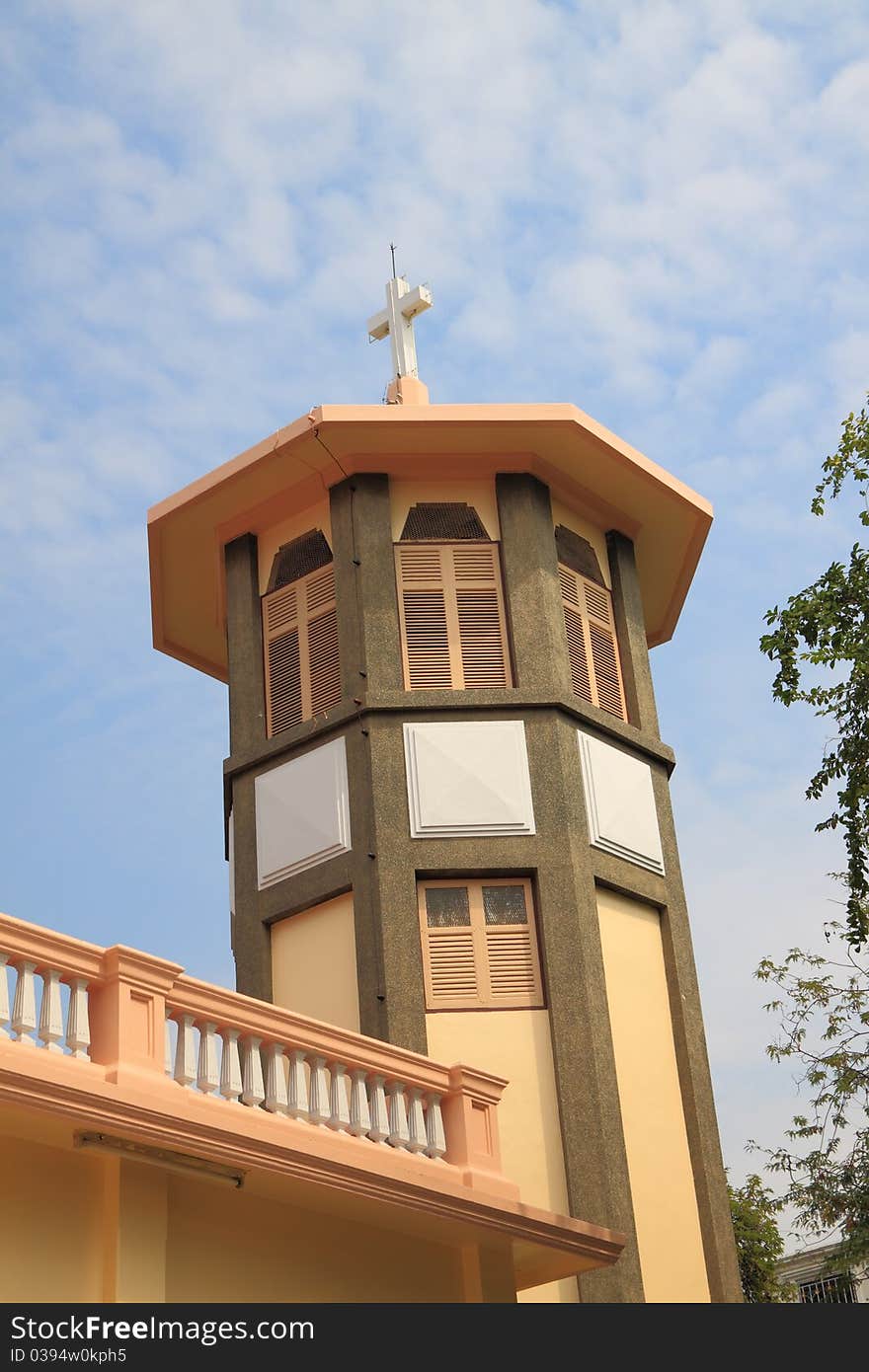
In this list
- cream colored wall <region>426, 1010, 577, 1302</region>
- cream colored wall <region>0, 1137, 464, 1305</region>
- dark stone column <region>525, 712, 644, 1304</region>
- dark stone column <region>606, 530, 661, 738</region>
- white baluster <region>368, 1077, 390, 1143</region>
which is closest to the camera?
cream colored wall <region>0, 1137, 464, 1305</region>

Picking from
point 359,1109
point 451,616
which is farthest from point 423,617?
point 359,1109

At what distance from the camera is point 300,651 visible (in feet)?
53.4

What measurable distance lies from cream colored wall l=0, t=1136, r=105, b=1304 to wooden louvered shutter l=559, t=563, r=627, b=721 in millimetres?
7749

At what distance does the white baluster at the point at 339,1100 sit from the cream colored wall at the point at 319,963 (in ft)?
9.86

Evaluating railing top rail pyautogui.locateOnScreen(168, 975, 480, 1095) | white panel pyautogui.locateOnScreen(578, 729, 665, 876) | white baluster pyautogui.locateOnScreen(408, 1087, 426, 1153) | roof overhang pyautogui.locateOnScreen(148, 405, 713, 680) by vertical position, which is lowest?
white baluster pyautogui.locateOnScreen(408, 1087, 426, 1153)

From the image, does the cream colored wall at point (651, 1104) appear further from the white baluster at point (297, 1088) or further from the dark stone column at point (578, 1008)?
the white baluster at point (297, 1088)

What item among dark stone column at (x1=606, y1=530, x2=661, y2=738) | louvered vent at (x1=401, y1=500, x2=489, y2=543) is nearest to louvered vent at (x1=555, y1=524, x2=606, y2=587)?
dark stone column at (x1=606, y1=530, x2=661, y2=738)

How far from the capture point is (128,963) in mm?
9930

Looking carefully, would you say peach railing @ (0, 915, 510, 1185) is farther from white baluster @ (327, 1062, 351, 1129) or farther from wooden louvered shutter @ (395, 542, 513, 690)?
wooden louvered shutter @ (395, 542, 513, 690)

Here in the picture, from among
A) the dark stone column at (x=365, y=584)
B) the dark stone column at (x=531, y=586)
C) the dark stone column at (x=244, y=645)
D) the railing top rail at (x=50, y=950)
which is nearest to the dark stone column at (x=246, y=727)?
the dark stone column at (x=244, y=645)

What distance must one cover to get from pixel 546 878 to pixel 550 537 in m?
3.39

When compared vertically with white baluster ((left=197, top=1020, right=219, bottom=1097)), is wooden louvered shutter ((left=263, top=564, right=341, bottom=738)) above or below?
above

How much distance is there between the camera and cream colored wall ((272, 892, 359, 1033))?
14.6 metres
